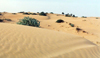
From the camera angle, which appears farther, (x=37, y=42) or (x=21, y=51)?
(x=37, y=42)

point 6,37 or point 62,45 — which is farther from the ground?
point 6,37

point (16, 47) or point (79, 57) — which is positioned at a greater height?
point (16, 47)

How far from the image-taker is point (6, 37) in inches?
189

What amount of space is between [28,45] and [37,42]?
50cm

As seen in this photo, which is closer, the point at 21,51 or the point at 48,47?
the point at 21,51

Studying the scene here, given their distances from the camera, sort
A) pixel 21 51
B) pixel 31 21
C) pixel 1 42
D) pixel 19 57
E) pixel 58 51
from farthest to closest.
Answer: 1. pixel 31 21
2. pixel 58 51
3. pixel 1 42
4. pixel 21 51
5. pixel 19 57

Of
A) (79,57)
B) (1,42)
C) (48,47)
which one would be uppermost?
(1,42)

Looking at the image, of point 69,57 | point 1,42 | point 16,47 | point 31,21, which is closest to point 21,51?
point 16,47

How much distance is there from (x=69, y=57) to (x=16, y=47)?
181 centimetres

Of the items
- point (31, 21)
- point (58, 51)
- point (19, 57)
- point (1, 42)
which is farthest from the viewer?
point (31, 21)

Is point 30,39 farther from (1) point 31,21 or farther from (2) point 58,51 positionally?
(1) point 31,21

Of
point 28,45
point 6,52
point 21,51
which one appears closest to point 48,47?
point 28,45

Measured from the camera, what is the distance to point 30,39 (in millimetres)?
5062

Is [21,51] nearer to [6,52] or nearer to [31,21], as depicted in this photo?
[6,52]
